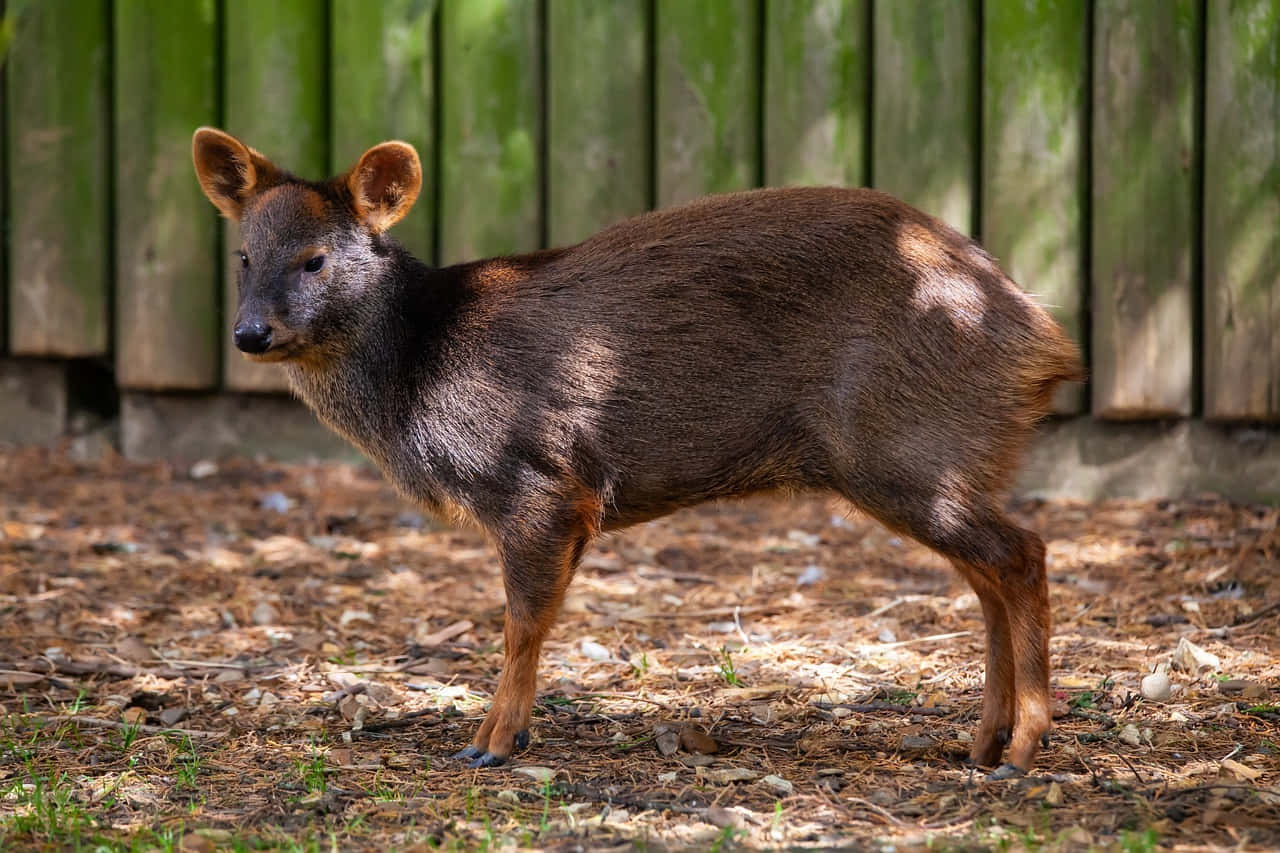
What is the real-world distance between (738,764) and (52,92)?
19.6 feet

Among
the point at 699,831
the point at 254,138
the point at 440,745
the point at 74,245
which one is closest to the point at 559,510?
the point at 440,745

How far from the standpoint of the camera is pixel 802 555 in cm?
730

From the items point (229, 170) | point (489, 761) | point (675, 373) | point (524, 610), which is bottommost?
point (489, 761)

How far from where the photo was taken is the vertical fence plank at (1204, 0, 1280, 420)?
6.95 m

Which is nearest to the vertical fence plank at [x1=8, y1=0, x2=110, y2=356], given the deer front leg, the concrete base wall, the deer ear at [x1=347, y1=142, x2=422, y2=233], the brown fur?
the concrete base wall

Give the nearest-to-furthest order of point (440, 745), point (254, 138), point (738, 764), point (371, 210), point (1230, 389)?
point (738, 764)
point (440, 745)
point (371, 210)
point (1230, 389)
point (254, 138)

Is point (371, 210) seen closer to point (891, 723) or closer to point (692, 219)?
point (692, 219)

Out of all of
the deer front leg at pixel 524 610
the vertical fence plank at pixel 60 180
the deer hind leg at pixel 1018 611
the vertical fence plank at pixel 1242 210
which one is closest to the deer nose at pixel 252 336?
the deer front leg at pixel 524 610

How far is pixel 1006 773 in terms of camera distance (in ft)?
14.8

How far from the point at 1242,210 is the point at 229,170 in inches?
176

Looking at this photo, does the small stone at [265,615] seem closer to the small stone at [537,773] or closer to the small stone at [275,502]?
the small stone at [275,502]

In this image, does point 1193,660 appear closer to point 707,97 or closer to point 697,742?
point 697,742

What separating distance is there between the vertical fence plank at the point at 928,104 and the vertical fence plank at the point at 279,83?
299 cm

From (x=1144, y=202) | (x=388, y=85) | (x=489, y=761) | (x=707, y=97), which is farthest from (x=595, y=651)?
(x=388, y=85)
